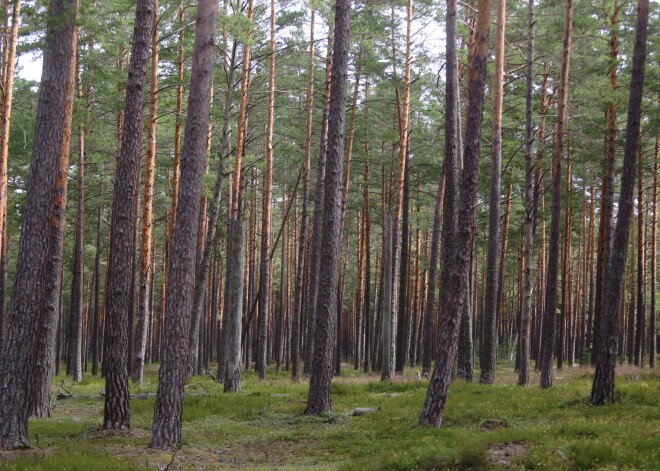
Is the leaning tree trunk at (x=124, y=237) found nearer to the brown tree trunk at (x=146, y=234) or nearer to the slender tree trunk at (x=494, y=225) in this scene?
the brown tree trunk at (x=146, y=234)

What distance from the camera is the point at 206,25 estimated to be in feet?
33.0

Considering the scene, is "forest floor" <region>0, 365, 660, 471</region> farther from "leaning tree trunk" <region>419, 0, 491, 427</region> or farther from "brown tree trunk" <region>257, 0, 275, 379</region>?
"brown tree trunk" <region>257, 0, 275, 379</region>

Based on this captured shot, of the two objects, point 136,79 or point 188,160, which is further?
point 136,79

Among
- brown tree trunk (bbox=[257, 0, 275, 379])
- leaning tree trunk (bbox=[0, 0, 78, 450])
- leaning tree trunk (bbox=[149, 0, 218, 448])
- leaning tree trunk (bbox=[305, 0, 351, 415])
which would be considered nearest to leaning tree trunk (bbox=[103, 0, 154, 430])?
leaning tree trunk (bbox=[149, 0, 218, 448])

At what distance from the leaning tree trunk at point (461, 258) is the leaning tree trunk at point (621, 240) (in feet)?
11.1

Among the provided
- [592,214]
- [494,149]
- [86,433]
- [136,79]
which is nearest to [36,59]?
[136,79]

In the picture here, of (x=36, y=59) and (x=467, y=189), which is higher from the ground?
(x=36, y=59)

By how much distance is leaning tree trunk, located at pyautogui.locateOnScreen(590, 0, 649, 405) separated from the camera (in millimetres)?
11516

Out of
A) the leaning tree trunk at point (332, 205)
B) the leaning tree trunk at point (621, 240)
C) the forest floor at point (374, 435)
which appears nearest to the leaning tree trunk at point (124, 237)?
the forest floor at point (374, 435)

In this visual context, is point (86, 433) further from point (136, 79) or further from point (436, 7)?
point (436, 7)

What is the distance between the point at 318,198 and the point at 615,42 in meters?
10.9

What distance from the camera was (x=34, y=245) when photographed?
8570 mm

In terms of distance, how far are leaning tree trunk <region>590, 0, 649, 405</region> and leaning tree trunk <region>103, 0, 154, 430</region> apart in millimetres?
9273

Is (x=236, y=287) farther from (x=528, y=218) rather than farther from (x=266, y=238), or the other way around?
(x=528, y=218)
